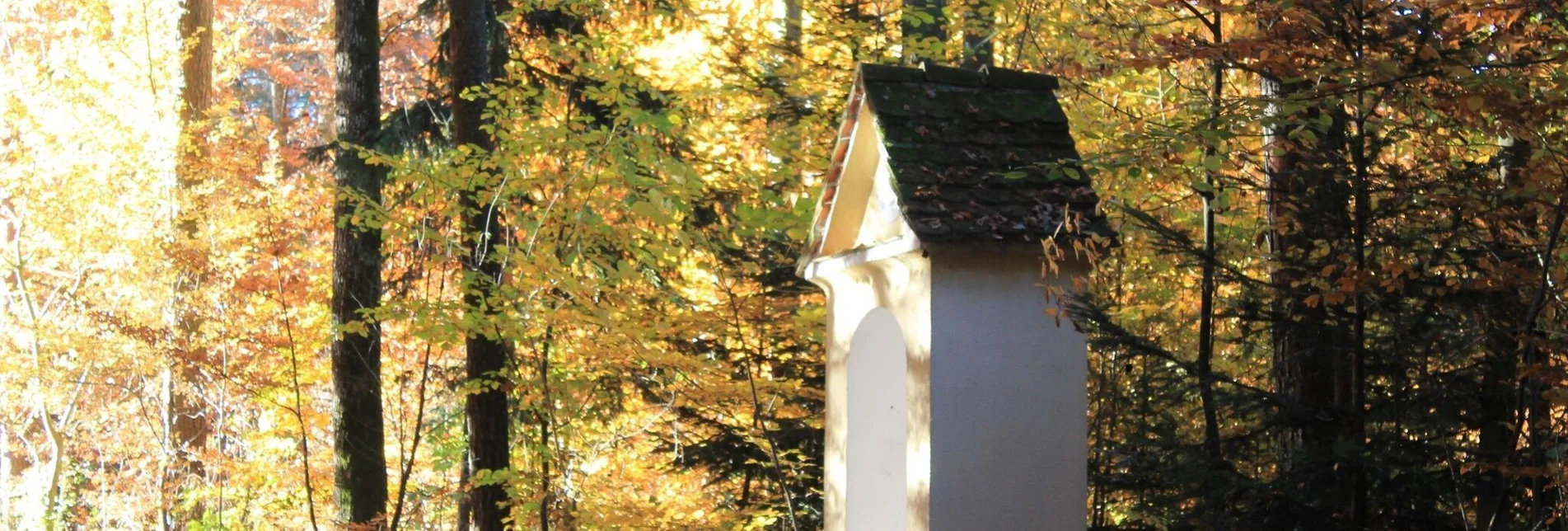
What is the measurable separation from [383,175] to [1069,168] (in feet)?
25.7

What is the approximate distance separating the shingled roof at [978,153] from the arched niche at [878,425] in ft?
3.21

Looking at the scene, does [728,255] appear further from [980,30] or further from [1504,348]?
[1504,348]

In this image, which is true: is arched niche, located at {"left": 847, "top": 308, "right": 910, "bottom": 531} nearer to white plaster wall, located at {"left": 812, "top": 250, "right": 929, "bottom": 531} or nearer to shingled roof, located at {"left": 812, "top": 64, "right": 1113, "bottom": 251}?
white plaster wall, located at {"left": 812, "top": 250, "right": 929, "bottom": 531}

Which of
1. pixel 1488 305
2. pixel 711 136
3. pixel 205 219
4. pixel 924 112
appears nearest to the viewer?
pixel 924 112

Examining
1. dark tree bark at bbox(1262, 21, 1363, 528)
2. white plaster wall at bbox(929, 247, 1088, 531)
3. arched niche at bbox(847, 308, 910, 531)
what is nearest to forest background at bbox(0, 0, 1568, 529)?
dark tree bark at bbox(1262, 21, 1363, 528)

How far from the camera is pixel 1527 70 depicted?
497 cm

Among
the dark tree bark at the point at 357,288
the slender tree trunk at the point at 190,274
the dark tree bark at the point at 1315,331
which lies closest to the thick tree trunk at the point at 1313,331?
the dark tree bark at the point at 1315,331

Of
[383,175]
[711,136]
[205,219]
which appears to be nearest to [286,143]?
[205,219]

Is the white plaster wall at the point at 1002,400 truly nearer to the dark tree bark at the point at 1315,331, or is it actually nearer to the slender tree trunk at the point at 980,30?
the dark tree bark at the point at 1315,331

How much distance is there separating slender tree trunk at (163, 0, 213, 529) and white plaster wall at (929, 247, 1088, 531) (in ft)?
33.2

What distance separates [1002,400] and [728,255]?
15.1 ft

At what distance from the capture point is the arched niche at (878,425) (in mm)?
5512

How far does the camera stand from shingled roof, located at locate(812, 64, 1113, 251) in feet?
15.0

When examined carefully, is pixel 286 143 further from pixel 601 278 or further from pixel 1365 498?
pixel 1365 498
